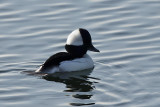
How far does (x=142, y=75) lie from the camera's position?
14.2m

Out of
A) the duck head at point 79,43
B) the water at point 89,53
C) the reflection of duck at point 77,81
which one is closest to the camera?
the water at point 89,53

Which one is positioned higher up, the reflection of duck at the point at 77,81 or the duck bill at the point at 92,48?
the duck bill at the point at 92,48

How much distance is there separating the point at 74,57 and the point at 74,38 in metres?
0.46

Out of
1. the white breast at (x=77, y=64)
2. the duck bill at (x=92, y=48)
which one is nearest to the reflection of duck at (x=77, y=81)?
the white breast at (x=77, y=64)

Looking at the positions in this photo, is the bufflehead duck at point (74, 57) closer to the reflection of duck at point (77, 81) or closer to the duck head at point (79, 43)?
the duck head at point (79, 43)

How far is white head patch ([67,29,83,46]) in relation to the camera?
1556 centimetres

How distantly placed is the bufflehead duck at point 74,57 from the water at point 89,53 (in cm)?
24

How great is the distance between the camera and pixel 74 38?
15.6 m

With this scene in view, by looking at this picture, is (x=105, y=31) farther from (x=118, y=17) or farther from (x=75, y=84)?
(x=75, y=84)

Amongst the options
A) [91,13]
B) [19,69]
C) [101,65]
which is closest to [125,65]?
[101,65]

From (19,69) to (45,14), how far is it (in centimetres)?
398

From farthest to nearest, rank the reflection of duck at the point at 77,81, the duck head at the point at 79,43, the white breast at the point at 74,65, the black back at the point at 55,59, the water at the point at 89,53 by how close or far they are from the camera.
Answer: the duck head at the point at 79,43, the white breast at the point at 74,65, the black back at the point at 55,59, the reflection of duck at the point at 77,81, the water at the point at 89,53

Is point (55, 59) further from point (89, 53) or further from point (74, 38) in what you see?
point (89, 53)

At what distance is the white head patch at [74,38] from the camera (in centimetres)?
1556
